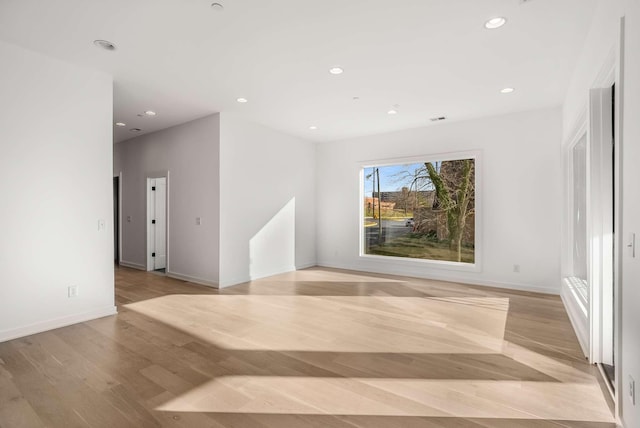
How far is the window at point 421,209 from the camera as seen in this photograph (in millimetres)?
6070

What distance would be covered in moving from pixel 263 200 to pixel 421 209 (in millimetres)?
3147

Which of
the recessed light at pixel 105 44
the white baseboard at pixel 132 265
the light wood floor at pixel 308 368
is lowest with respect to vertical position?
the light wood floor at pixel 308 368

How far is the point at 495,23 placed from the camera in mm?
2727

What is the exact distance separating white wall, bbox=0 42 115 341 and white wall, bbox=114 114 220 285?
1621 millimetres

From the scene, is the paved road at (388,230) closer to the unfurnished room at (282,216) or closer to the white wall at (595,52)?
the unfurnished room at (282,216)

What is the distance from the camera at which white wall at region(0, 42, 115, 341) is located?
3105 mm

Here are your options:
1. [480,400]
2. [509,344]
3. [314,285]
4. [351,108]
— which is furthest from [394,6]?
[314,285]

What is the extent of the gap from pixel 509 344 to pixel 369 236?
413 cm

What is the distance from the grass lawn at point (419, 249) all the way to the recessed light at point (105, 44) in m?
5.48

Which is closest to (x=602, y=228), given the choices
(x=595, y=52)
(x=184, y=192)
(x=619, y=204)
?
(x=619, y=204)

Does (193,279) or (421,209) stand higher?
(421,209)

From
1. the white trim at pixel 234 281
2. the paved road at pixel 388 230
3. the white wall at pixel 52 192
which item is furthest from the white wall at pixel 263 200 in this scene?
the white wall at pixel 52 192

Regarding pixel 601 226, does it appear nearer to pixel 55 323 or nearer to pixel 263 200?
pixel 263 200

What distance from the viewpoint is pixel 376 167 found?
22.4ft
